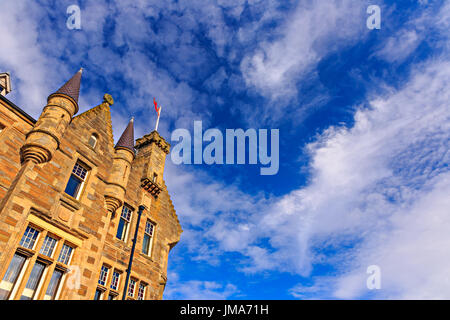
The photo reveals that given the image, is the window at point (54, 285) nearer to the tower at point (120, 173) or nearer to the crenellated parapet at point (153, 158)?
the tower at point (120, 173)

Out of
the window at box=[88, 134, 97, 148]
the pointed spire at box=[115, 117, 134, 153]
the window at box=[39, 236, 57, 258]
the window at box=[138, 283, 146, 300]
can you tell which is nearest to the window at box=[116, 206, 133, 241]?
the window at box=[138, 283, 146, 300]

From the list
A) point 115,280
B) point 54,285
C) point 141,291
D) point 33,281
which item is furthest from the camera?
point 141,291

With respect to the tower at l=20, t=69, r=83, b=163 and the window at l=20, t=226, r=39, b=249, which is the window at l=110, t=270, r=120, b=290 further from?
the tower at l=20, t=69, r=83, b=163

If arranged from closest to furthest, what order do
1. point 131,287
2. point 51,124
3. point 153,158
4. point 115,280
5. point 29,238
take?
1. point 29,238
2. point 51,124
3. point 115,280
4. point 131,287
5. point 153,158

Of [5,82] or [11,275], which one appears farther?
[5,82]

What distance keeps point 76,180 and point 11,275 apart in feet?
17.3

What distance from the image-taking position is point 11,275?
11023 mm

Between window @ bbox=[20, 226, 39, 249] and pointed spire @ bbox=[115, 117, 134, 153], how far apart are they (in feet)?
24.0

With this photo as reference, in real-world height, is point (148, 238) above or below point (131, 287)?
above

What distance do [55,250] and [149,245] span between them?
710 cm

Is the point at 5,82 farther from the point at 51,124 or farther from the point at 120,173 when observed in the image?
the point at 120,173

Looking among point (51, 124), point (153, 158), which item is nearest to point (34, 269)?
point (51, 124)
